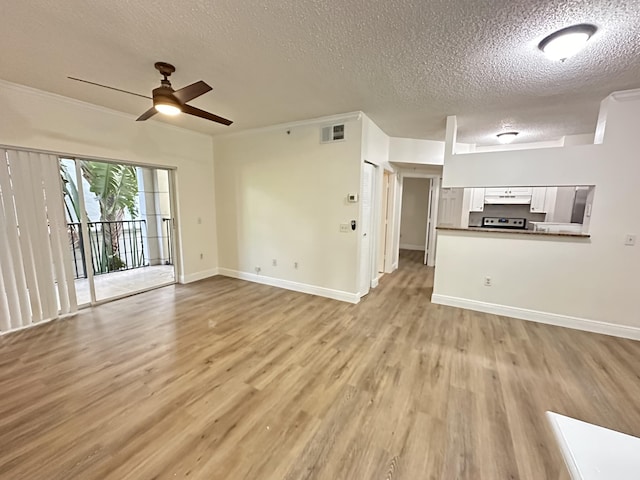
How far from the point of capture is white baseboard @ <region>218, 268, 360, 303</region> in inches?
161

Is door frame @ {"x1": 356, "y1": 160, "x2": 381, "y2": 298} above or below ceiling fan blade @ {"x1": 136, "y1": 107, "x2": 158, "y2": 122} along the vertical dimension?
below

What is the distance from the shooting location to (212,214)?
211 inches

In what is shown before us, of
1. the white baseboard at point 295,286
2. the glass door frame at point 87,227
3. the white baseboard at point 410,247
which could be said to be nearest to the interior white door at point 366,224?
the white baseboard at point 295,286

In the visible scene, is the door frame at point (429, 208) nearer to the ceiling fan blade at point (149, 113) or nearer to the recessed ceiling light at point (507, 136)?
the recessed ceiling light at point (507, 136)

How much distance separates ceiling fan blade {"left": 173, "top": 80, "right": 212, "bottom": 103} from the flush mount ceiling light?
8.62ft

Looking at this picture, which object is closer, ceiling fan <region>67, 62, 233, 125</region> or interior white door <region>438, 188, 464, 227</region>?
ceiling fan <region>67, 62, 233, 125</region>

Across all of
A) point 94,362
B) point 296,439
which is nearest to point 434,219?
point 296,439

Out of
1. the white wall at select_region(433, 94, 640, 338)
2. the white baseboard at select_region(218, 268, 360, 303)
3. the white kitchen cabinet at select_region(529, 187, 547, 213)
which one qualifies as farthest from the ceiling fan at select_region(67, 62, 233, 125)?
the white kitchen cabinet at select_region(529, 187, 547, 213)

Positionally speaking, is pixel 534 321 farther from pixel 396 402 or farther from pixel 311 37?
pixel 311 37

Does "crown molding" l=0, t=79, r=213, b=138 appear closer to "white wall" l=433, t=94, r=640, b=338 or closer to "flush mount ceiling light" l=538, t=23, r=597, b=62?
"white wall" l=433, t=94, r=640, b=338

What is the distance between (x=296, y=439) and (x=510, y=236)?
353 cm

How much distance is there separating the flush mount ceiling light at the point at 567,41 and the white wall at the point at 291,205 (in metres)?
2.04

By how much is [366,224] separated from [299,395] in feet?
8.94

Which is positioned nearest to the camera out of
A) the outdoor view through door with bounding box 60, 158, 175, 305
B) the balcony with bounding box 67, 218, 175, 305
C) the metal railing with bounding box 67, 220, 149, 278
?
the balcony with bounding box 67, 218, 175, 305
